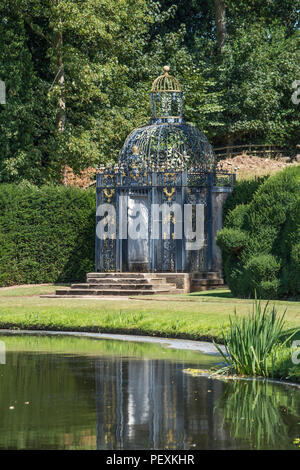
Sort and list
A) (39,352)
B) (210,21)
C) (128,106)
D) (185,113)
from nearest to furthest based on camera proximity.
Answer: (39,352)
(128,106)
(185,113)
(210,21)

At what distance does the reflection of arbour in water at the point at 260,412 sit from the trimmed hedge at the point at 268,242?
32.8 ft

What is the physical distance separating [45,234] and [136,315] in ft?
38.3

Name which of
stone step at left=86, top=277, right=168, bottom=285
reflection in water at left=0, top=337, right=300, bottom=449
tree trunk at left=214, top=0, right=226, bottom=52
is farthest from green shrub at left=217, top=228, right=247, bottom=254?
tree trunk at left=214, top=0, right=226, bottom=52

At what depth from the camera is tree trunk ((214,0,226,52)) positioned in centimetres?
4362

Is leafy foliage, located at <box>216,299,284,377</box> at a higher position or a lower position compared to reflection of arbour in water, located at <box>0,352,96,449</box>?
A: higher

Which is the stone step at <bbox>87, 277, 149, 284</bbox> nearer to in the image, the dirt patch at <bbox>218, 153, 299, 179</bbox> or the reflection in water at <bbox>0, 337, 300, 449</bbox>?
the reflection in water at <bbox>0, 337, 300, 449</bbox>

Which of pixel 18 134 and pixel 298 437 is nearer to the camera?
pixel 298 437

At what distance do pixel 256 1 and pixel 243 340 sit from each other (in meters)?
37.1

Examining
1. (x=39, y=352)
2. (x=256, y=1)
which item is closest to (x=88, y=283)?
(x=39, y=352)

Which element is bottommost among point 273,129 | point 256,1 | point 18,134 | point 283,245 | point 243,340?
point 243,340

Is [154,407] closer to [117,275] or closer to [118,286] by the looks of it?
[118,286]

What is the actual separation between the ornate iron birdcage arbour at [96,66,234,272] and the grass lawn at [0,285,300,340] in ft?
16.6

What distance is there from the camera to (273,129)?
42.2 m

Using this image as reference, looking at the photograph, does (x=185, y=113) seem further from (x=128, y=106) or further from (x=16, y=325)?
(x=16, y=325)
